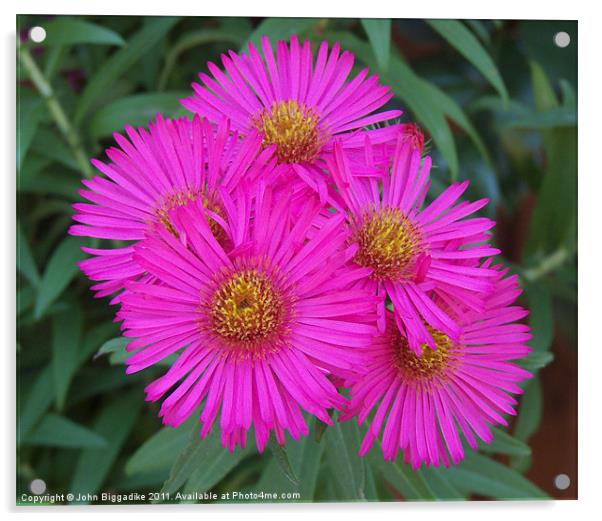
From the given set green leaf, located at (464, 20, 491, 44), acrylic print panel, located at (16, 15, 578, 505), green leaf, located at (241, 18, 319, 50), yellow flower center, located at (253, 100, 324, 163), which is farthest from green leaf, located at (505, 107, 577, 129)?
yellow flower center, located at (253, 100, 324, 163)

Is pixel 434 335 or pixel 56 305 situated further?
pixel 56 305

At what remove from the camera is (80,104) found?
0.91m

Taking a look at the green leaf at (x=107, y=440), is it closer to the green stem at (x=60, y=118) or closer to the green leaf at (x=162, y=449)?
the green leaf at (x=162, y=449)

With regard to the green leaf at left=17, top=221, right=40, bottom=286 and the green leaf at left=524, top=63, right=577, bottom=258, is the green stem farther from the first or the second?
the green leaf at left=524, top=63, right=577, bottom=258

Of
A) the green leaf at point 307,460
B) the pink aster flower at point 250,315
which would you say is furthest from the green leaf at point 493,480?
the pink aster flower at point 250,315

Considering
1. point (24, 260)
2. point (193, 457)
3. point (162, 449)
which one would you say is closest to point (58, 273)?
point (24, 260)

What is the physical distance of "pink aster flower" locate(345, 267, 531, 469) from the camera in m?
0.59

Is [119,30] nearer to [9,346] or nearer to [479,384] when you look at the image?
[9,346]

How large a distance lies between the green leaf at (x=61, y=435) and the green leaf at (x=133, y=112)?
39 centimetres

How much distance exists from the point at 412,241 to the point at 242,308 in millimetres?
165

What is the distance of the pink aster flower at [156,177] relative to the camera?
1.90 feet

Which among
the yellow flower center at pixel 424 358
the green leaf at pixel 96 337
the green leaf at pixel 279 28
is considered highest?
the green leaf at pixel 279 28
